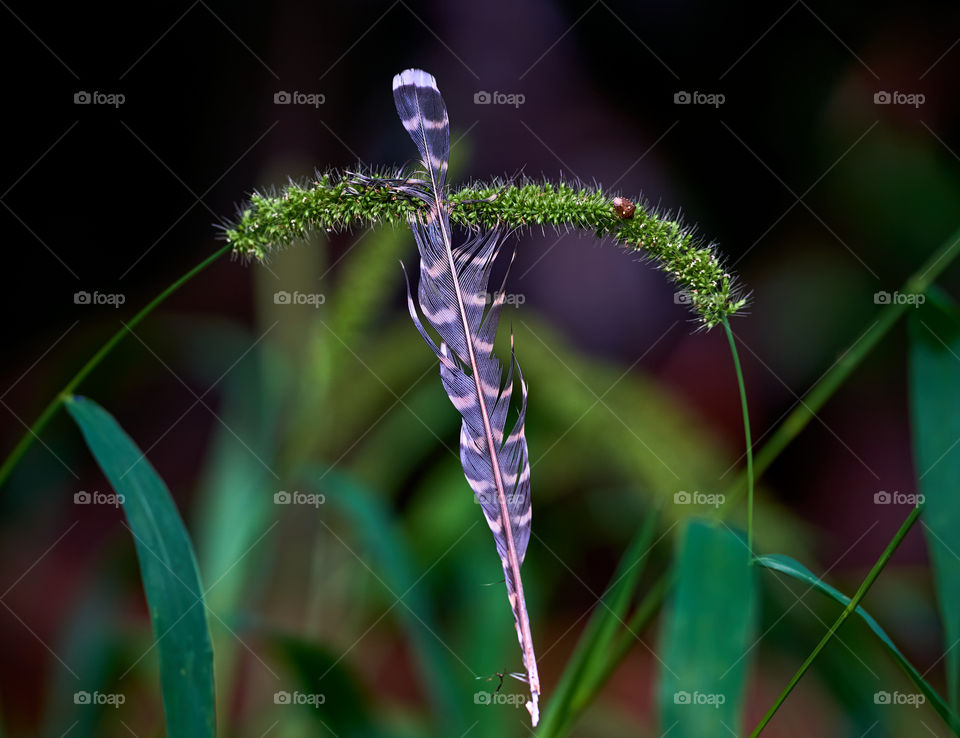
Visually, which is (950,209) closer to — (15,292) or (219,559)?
(219,559)
